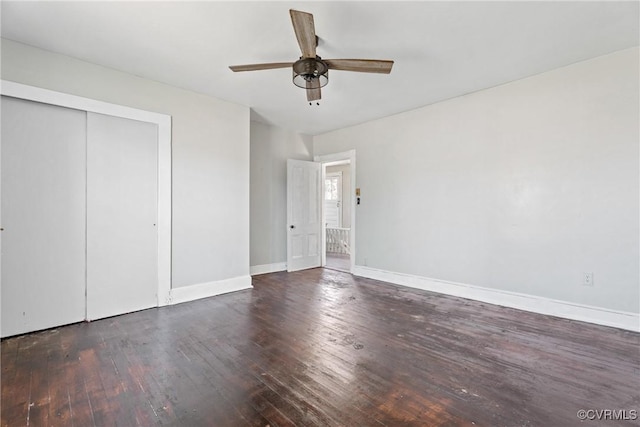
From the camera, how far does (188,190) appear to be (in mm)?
3797

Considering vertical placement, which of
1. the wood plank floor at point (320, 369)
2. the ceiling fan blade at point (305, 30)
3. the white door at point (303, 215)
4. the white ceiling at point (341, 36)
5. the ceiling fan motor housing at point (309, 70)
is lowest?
the wood plank floor at point (320, 369)

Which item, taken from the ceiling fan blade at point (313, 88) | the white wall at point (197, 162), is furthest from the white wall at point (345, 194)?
the ceiling fan blade at point (313, 88)

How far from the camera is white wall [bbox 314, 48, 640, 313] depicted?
9.48 feet

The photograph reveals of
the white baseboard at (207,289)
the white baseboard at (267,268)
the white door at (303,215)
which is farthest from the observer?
the white door at (303,215)

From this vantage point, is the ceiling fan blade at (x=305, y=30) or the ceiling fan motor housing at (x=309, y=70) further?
the ceiling fan motor housing at (x=309, y=70)

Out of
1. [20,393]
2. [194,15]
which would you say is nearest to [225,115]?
[194,15]

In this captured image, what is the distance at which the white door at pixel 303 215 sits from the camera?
5523 mm

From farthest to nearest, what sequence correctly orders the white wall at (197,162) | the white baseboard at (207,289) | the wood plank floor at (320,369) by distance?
1. the white baseboard at (207,289)
2. the white wall at (197,162)
3. the wood plank floor at (320,369)

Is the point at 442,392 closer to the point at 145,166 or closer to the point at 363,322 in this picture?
the point at 363,322

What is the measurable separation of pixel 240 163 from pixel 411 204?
275cm

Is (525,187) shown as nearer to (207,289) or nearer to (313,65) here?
(313,65)

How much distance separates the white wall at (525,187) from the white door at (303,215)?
58.9 inches

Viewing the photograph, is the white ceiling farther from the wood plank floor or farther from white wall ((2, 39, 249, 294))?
the wood plank floor

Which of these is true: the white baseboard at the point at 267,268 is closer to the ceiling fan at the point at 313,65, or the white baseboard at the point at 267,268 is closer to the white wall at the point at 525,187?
the white wall at the point at 525,187
